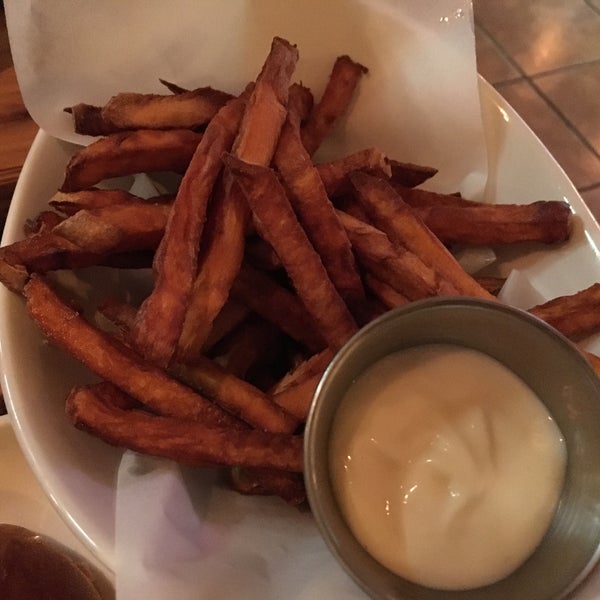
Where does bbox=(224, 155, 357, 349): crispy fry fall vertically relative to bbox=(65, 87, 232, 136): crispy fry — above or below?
below

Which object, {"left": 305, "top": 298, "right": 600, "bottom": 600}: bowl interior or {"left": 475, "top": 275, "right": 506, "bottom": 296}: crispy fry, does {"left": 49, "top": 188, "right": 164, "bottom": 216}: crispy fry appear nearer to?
{"left": 305, "top": 298, "right": 600, "bottom": 600}: bowl interior

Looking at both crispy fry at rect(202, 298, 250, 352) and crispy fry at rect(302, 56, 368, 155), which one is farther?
crispy fry at rect(302, 56, 368, 155)

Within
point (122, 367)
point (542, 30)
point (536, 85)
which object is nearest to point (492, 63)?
point (536, 85)

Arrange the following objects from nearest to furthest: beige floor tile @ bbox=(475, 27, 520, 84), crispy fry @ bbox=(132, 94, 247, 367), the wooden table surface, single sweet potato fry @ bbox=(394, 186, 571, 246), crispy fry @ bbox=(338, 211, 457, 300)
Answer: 1. crispy fry @ bbox=(132, 94, 247, 367)
2. crispy fry @ bbox=(338, 211, 457, 300)
3. single sweet potato fry @ bbox=(394, 186, 571, 246)
4. the wooden table surface
5. beige floor tile @ bbox=(475, 27, 520, 84)

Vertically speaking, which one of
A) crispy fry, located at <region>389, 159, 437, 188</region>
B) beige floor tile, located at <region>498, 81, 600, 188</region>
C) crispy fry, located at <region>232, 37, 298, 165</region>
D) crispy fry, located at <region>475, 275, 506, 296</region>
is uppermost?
crispy fry, located at <region>232, 37, 298, 165</region>

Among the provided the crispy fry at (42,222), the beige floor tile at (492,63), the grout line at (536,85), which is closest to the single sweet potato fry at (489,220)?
the crispy fry at (42,222)

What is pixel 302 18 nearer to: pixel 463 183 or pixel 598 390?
pixel 463 183

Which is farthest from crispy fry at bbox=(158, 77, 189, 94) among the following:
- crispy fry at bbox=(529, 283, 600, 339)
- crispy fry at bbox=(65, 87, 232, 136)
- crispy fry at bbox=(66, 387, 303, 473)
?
crispy fry at bbox=(529, 283, 600, 339)

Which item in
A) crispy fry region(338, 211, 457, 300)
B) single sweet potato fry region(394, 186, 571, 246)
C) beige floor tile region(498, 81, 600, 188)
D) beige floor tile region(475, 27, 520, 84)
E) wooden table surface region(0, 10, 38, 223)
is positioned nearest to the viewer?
crispy fry region(338, 211, 457, 300)
